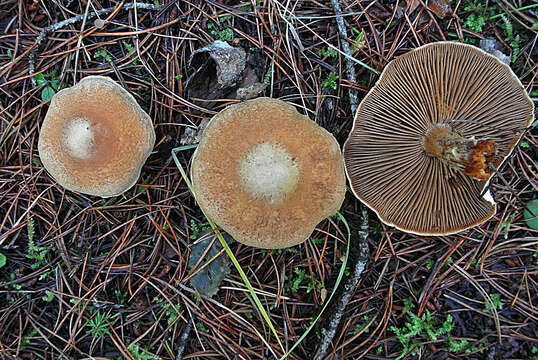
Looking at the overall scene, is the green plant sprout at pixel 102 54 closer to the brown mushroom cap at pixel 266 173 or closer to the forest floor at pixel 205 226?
the forest floor at pixel 205 226

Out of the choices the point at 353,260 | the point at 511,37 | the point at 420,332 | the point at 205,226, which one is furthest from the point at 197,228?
the point at 511,37

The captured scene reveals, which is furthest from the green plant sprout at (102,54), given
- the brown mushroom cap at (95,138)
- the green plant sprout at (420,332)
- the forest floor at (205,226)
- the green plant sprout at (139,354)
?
the green plant sprout at (420,332)

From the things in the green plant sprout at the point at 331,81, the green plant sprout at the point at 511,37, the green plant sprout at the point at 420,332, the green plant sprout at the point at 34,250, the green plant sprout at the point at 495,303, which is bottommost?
the green plant sprout at the point at 34,250

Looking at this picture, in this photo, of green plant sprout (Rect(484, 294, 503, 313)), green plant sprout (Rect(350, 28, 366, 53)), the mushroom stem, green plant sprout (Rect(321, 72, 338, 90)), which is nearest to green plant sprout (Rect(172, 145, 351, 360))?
the mushroom stem

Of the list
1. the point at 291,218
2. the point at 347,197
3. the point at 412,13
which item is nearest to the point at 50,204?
the point at 291,218

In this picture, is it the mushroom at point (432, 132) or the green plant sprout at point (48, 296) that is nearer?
the mushroom at point (432, 132)

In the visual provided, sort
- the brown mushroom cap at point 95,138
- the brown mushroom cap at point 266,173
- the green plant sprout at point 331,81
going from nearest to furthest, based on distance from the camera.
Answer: the brown mushroom cap at point 266,173
the brown mushroom cap at point 95,138
the green plant sprout at point 331,81

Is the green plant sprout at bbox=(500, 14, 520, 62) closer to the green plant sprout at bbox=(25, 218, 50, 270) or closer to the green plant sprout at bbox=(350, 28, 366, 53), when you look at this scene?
the green plant sprout at bbox=(350, 28, 366, 53)
